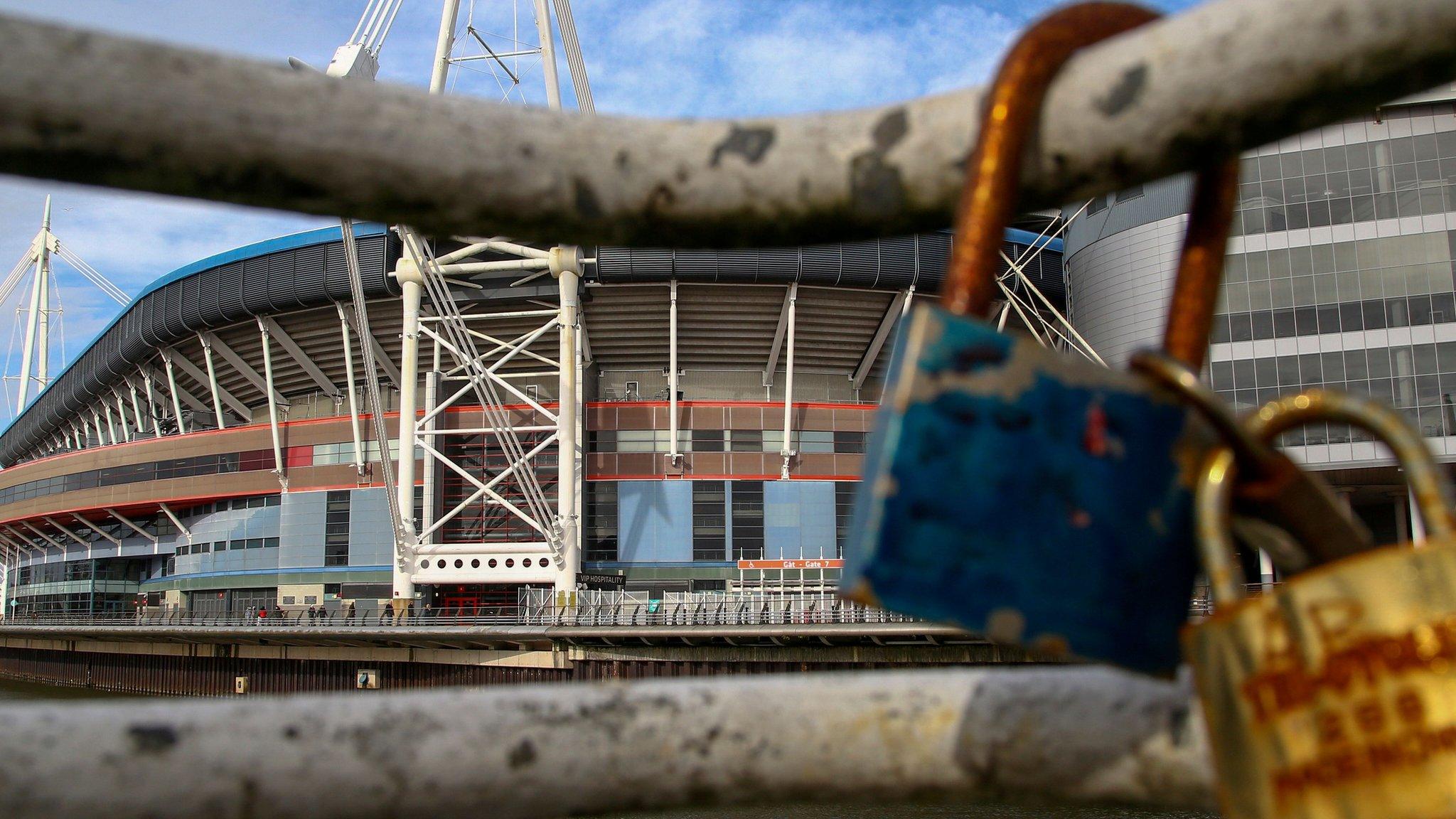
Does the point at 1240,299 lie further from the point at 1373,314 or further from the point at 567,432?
the point at 567,432

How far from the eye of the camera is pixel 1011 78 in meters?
1.19

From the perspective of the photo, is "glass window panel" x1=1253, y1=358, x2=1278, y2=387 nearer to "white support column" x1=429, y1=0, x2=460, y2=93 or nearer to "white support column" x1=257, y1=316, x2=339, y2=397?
"white support column" x1=429, y1=0, x2=460, y2=93

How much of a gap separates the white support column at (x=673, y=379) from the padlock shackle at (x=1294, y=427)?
36.0m

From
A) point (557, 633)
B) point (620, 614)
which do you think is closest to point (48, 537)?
point (557, 633)

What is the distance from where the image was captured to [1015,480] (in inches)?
43.5

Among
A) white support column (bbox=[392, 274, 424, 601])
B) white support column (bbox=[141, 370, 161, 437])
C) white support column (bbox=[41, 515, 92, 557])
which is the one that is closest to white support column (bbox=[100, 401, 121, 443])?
white support column (bbox=[41, 515, 92, 557])

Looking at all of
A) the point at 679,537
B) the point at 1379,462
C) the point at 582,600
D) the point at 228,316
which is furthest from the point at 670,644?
the point at 228,316

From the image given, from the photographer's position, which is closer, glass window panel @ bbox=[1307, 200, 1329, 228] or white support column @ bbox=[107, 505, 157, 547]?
glass window panel @ bbox=[1307, 200, 1329, 228]

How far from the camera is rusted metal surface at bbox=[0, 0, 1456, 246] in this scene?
3.63ft

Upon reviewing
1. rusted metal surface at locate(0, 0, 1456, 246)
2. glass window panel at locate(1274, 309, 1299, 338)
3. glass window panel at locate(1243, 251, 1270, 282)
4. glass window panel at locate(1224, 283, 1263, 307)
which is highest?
glass window panel at locate(1243, 251, 1270, 282)

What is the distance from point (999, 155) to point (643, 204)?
417 mm

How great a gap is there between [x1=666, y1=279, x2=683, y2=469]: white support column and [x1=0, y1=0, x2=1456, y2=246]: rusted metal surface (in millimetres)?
35745

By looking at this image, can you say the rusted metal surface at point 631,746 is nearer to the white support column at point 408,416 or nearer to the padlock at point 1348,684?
the padlock at point 1348,684

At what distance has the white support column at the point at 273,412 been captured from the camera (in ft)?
135
